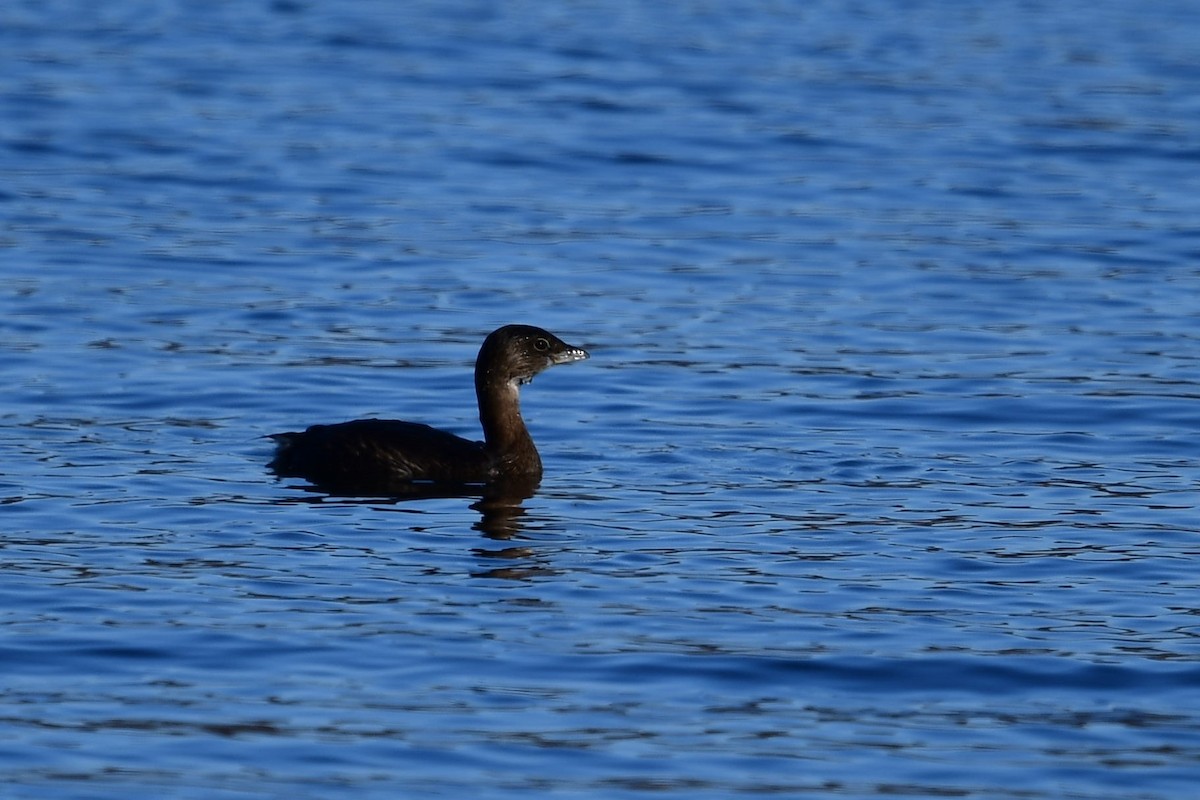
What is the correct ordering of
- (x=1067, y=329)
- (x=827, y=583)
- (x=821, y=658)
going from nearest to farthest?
1. (x=821, y=658)
2. (x=827, y=583)
3. (x=1067, y=329)

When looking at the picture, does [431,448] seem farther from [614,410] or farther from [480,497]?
[614,410]

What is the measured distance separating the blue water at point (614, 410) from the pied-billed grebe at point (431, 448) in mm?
247

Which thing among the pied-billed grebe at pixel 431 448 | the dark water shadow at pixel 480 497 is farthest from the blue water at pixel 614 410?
the pied-billed grebe at pixel 431 448

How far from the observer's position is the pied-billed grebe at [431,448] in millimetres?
12008

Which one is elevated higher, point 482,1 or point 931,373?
point 482,1

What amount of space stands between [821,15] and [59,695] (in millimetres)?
26249

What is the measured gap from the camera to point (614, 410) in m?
14.2

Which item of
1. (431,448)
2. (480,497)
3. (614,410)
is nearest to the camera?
(480,497)

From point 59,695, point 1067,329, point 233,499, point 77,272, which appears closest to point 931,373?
point 1067,329

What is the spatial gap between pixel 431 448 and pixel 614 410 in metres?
2.32

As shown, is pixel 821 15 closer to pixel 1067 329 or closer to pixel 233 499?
pixel 1067 329

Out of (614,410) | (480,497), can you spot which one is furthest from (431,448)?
(614,410)

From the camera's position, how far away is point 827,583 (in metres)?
10.1

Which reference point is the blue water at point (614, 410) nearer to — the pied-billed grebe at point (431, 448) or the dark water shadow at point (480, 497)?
the dark water shadow at point (480, 497)
